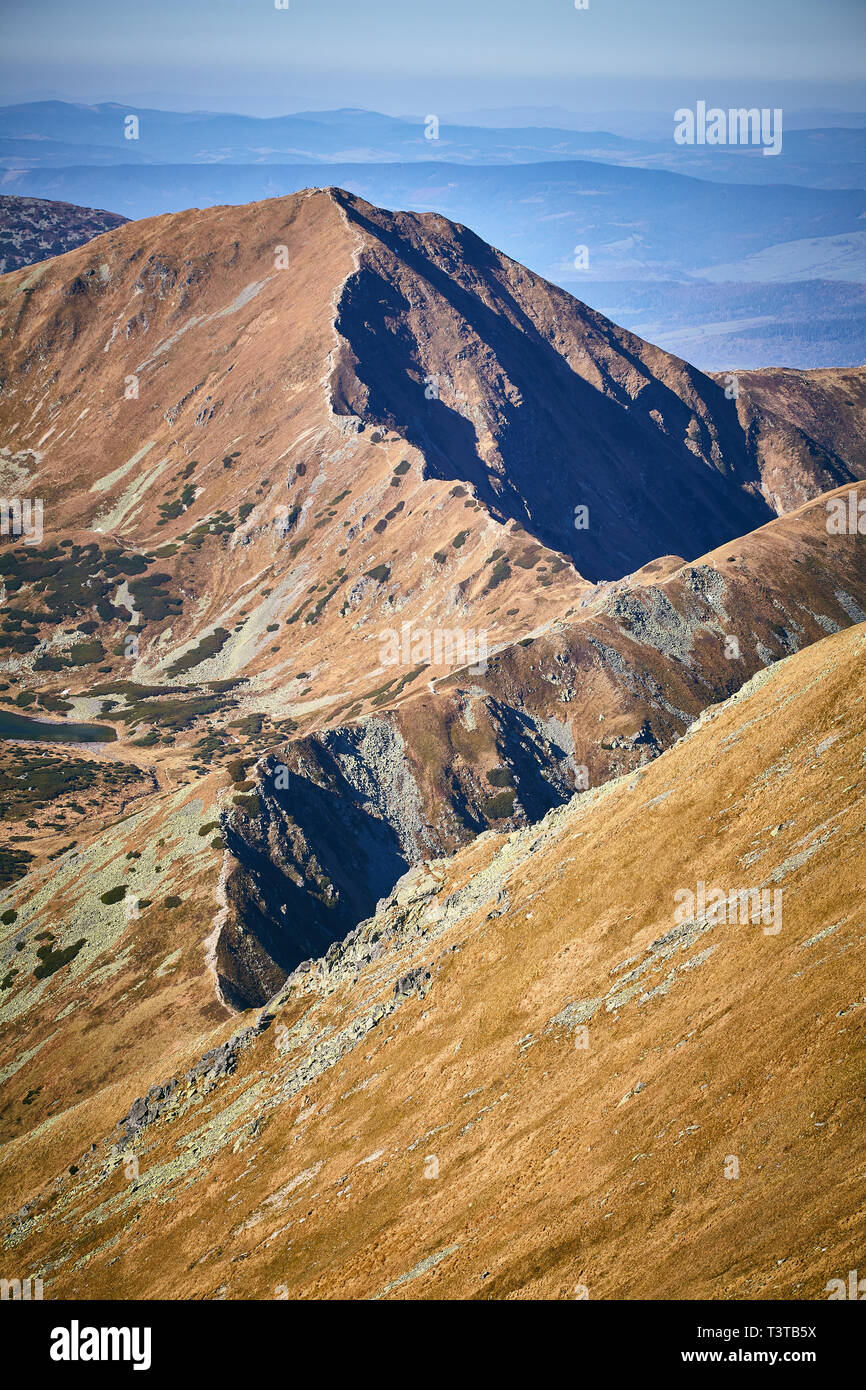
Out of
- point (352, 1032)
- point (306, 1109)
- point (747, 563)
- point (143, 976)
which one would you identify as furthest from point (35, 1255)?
point (747, 563)

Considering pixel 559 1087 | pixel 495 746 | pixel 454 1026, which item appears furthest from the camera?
pixel 495 746

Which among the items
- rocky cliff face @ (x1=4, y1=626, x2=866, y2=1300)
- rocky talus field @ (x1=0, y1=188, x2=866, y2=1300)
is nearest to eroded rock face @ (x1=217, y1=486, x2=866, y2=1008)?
rocky talus field @ (x1=0, y1=188, x2=866, y2=1300)

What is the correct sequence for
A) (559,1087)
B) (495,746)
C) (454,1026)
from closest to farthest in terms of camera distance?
(559,1087)
(454,1026)
(495,746)

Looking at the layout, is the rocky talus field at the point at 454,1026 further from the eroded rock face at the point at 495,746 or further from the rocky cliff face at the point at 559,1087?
the eroded rock face at the point at 495,746

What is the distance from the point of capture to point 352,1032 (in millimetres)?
79938

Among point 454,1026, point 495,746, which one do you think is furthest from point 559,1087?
point 495,746

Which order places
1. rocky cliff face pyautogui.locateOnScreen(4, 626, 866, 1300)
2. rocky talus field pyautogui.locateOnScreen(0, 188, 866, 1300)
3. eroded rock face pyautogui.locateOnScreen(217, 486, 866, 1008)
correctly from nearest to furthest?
rocky cliff face pyautogui.locateOnScreen(4, 626, 866, 1300), rocky talus field pyautogui.locateOnScreen(0, 188, 866, 1300), eroded rock face pyautogui.locateOnScreen(217, 486, 866, 1008)

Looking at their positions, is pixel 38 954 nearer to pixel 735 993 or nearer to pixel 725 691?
pixel 735 993

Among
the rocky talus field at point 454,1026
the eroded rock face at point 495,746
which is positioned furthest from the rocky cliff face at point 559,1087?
the eroded rock face at point 495,746

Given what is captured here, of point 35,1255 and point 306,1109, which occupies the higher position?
point 306,1109

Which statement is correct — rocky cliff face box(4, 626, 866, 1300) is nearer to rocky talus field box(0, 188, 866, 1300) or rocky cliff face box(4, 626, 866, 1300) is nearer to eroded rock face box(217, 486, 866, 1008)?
rocky talus field box(0, 188, 866, 1300)

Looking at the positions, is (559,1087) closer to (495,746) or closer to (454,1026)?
(454,1026)
